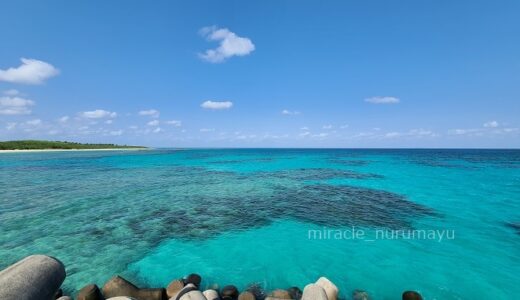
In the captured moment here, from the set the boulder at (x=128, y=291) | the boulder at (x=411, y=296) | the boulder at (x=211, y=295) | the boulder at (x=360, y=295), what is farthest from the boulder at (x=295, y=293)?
the boulder at (x=128, y=291)

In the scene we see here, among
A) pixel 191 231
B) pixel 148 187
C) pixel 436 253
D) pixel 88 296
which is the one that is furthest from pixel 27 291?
pixel 148 187

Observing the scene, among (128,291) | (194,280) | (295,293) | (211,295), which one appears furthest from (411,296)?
(128,291)

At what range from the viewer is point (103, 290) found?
23.6 ft

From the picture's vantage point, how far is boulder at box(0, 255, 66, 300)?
14.1 ft

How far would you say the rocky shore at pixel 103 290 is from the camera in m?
4.47

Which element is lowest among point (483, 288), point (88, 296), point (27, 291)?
point (483, 288)

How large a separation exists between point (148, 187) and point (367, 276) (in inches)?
880

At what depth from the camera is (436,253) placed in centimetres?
1041

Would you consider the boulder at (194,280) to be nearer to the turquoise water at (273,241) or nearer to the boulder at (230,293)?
the turquoise water at (273,241)

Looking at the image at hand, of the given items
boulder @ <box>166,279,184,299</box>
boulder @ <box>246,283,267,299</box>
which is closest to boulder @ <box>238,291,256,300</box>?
boulder @ <box>246,283,267,299</box>

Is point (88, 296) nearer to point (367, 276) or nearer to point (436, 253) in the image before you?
point (367, 276)

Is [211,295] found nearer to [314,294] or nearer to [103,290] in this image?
[314,294]

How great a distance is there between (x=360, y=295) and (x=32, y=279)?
8.49 metres

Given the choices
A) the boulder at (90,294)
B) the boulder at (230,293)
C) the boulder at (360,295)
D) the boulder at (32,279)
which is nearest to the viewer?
the boulder at (32,279)
